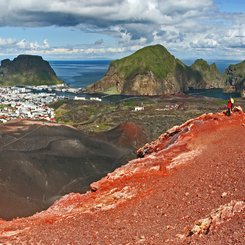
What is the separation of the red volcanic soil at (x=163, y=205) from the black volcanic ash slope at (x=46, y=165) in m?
36.8

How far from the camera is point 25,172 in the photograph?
81.9 m

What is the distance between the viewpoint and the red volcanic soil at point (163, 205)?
822 inches

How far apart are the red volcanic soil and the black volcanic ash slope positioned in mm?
36836

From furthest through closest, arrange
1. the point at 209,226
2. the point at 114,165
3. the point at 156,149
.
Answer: the point at 114,165
the point at 156,149
the point at 209,226

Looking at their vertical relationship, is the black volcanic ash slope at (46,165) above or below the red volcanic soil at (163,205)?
below

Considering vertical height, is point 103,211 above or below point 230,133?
below

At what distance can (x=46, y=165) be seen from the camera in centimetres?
8744

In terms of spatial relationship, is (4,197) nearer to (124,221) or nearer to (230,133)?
(230,133)

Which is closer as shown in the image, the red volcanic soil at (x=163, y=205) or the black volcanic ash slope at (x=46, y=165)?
the red volcanic soil at (x=163, y=205)

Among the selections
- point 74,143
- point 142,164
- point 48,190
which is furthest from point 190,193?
point 74,143

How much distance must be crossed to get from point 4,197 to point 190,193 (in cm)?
4997

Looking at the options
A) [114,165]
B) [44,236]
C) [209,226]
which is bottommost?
[114,165]

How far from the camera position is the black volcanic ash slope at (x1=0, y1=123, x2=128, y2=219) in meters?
72.4

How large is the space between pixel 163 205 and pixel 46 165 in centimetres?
6456
